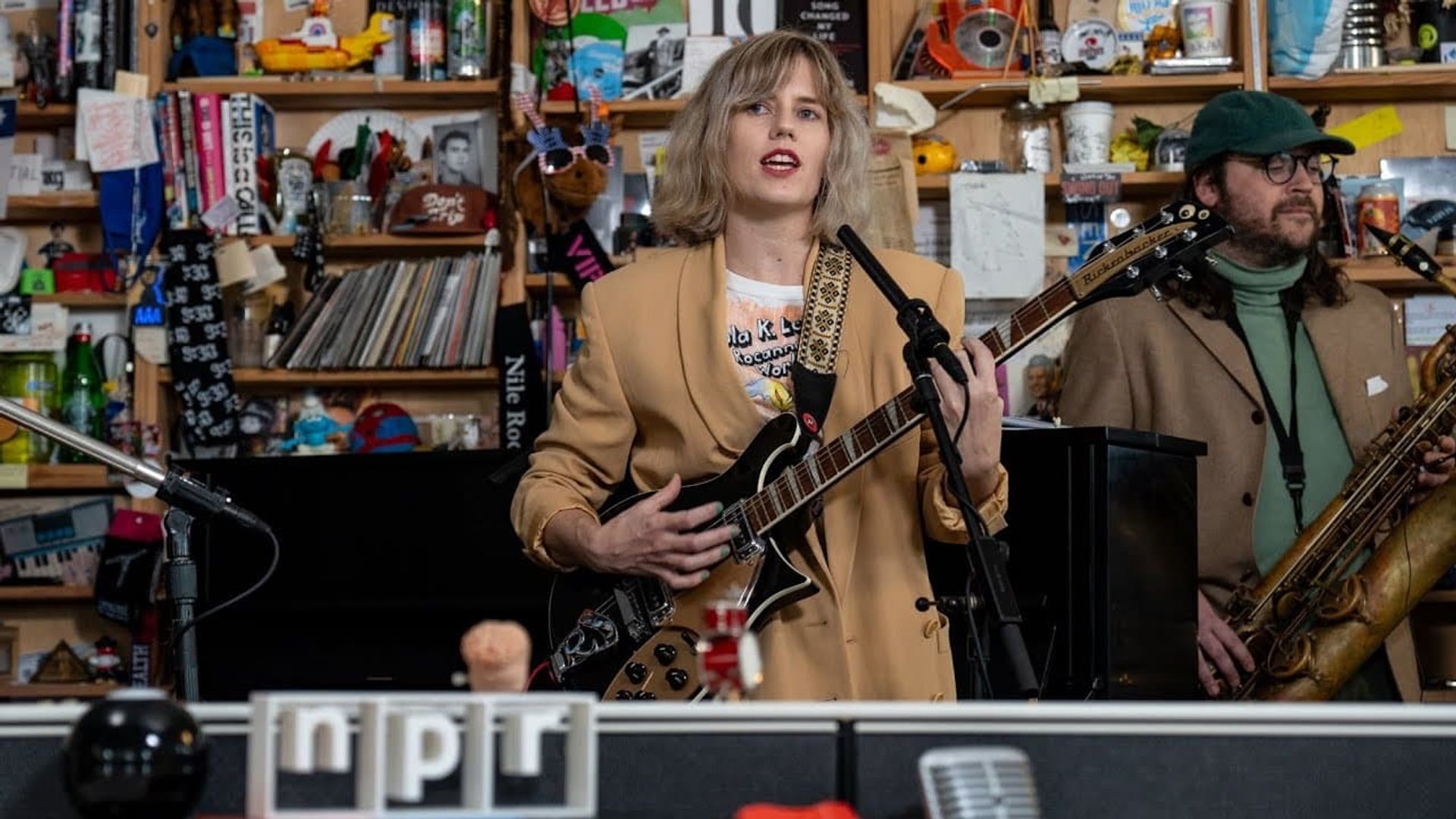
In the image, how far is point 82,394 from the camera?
4.20 meters

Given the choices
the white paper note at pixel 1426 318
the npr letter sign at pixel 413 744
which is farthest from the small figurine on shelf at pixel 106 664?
the npr letter sign at pixel 413 744

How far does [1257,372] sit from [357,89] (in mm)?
2272

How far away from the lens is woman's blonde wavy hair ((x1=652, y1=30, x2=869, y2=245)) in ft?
7.38

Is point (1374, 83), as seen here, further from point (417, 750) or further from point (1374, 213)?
point (417, 750)

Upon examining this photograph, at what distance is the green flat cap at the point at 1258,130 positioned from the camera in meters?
3.25

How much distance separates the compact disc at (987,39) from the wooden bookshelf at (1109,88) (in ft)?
0.16

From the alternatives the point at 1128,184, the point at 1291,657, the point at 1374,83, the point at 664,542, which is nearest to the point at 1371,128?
the point at 1374,83

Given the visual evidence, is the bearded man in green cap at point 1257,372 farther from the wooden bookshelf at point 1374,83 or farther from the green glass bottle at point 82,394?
the green glass bottle at point 82,394

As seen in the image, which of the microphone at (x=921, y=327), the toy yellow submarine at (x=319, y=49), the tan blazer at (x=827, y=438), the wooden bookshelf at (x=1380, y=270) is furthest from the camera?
the toy yellow submarine at (x=319, y=49)

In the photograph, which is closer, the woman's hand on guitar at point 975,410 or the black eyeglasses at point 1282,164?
the woman's hand on guitar at point 975,410

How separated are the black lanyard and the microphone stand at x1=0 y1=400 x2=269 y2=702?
186 cm

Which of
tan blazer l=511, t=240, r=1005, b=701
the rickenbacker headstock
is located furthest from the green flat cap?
tan blazer l=511, t=240, r=1005, b=701

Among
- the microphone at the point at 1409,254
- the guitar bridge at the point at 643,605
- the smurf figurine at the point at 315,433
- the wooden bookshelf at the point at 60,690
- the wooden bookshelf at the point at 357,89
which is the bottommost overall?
the wooden bookshelf at the point at 60,690

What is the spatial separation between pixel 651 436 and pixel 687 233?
0.99 ft
